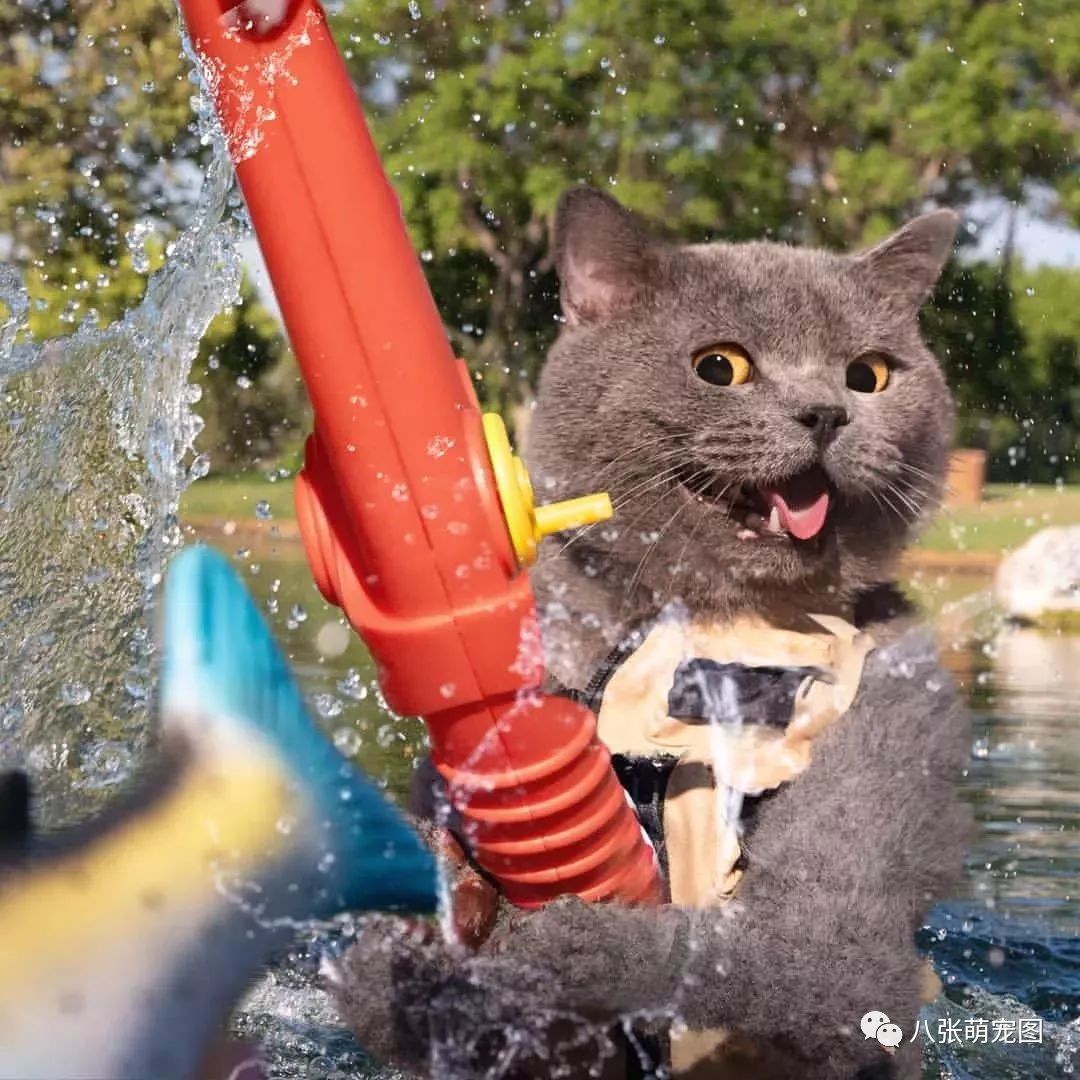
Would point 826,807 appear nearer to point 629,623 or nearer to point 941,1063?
point 629,623

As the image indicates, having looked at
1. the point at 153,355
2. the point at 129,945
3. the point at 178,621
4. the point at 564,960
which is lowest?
the point at 564,960

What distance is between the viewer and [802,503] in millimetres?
1296

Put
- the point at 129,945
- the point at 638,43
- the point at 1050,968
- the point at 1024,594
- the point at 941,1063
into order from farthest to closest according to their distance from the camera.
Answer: the point at 638,43 < the point at 1024,594 < the point at 1050,968 < the point at 941,1063 < the point at 129,945

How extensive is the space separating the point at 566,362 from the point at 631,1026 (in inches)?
22.2

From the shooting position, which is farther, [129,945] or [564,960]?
[564,960]

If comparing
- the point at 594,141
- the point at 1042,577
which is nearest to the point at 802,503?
the point at 1042,577

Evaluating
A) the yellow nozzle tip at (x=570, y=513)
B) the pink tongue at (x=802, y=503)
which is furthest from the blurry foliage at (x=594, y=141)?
the yellow nozzle tip at (x=570, y=513)

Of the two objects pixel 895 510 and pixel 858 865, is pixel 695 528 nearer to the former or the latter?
pixel 895 510

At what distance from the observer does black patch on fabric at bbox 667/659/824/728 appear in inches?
48.8

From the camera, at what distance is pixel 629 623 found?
134 cm

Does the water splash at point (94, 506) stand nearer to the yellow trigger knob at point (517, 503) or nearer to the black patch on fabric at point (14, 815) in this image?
the black patch on fabric at point (14, 815)

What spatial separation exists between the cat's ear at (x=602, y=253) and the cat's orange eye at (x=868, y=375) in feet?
0.64

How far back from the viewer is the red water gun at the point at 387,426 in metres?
0.95

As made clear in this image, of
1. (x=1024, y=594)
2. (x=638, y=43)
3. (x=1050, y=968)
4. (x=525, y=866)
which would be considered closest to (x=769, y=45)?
(x=638, y=43)
